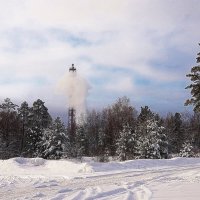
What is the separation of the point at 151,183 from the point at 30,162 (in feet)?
48.9

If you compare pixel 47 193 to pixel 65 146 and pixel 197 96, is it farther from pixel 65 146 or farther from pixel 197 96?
pixel 65 146

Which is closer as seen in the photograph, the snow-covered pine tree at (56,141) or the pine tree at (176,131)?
the snow-covered pine tree at (56,141)

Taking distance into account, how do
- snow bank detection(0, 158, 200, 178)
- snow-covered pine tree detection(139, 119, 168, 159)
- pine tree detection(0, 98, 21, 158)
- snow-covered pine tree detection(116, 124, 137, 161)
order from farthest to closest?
pine tree detection(0, 98, 21, 158) < snow-covered pine tree detection(116, 124, 137, 161) < snow-covered pine tree detection(139, 119, 168, 159) < snow bank detection(0, 158, 200, 178)

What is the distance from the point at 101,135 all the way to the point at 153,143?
40.6 metres

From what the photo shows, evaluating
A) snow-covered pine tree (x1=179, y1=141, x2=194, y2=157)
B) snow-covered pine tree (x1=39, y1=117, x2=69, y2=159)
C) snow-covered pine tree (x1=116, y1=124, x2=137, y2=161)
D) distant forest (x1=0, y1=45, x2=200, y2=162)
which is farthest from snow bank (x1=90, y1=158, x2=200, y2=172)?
snow-covered pine tree (x1=39, y1=117, x2=69, y2=159)

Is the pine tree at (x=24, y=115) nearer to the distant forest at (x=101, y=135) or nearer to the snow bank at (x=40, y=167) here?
the distant forest at (x=101, y=135)

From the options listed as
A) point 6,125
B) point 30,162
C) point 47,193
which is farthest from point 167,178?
→ point 6,125

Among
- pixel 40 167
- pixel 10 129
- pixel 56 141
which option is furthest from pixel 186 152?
pixel 10 129

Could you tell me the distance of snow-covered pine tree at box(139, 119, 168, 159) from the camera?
147 ft

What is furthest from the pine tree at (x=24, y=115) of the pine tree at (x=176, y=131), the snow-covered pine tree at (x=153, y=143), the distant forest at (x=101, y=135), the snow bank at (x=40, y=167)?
the snow bank at (x=40, y=167)

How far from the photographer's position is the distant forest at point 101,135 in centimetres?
4600

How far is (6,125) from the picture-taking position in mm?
65875

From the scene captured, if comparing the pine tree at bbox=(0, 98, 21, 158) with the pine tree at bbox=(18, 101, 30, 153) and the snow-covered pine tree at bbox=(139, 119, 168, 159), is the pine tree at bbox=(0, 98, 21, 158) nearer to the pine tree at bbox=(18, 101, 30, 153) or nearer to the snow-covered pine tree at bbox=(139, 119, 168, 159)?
the pine tree at bbox=(18, 101, 30, 153)

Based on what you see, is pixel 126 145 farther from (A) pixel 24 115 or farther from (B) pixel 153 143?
(A) pixel 24 115
